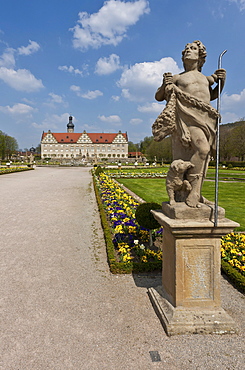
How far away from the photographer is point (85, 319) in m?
3.03

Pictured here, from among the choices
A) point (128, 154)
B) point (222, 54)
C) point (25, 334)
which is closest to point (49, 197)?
point (25, 334)

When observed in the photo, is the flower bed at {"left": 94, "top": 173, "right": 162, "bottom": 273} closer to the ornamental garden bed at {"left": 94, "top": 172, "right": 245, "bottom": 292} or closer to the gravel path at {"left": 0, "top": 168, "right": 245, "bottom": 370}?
the ornamental garden bed at {"left": 94, "top": 172, "right": 245, "bottom": 292}

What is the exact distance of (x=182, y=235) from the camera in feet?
9.22

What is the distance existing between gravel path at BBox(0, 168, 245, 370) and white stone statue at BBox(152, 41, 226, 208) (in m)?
1.55

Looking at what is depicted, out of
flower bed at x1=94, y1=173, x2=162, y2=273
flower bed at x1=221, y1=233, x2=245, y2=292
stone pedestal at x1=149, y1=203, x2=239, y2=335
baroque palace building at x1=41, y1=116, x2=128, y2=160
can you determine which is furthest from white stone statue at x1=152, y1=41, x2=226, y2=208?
baroque palace building at x1=41, y1=116, x2=128, y2=160

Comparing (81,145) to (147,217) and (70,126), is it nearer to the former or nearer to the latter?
Result: (70,126)

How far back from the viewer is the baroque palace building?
288ft

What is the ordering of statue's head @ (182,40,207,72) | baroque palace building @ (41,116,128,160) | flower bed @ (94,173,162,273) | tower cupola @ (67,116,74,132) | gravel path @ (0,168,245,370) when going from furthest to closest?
1. tower cupola @ (67,116,74,132)
2. baroque palace building @ (41,116,128,160)
3. flower bed @ (94,173,162,273)
4. statue's head @ (182,40,207,72)
5. gravel path @ (0,168,245,370)

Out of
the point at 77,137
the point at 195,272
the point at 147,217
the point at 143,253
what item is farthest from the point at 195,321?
the point at 77,137

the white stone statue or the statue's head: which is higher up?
the statue's head

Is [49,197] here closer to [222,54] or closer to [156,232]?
[156,232]

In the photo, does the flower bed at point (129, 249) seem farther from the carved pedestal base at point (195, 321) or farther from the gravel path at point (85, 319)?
the carved pedestal base at point (195, 321)

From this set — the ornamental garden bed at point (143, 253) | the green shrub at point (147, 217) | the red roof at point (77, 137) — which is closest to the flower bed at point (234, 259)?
the ornamental garden bed at point (143, 253)

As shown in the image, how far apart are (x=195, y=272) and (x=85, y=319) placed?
4.89 ft
